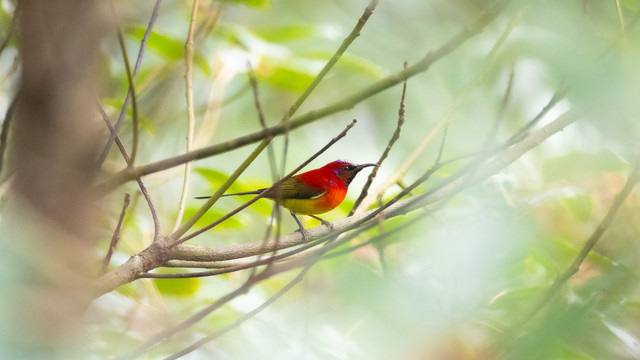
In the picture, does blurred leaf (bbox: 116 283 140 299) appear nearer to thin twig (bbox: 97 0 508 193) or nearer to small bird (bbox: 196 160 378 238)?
thin twig (bbox: 97 0 508 193)

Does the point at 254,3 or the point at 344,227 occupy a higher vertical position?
the point at 254,3

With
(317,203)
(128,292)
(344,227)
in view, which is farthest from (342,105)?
(317,203)

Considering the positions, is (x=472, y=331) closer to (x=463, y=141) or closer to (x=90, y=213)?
(x=90, y=213)

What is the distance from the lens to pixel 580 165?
1.17 m

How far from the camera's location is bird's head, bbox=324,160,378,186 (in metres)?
2.89

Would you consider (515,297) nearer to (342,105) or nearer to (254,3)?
(342,105)

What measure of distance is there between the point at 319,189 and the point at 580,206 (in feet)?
5.00

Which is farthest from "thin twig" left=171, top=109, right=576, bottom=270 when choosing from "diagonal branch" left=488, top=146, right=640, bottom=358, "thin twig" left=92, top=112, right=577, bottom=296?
"diagonal branch" left=488, top=146, right=640, bottom=358

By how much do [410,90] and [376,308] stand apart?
3.81ft

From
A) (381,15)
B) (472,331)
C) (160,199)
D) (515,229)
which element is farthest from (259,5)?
(472,331)

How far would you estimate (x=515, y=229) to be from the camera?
0.94m

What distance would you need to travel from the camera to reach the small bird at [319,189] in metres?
2.62

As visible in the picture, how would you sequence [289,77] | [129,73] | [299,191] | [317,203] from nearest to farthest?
[129,73]
[289,77]
[317,203]
[299,191]

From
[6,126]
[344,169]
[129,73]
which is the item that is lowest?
[6,126]
